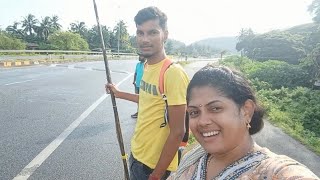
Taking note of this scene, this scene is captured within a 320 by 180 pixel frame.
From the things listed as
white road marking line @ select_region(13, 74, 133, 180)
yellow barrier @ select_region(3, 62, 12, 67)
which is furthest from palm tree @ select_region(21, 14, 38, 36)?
white road marking line @ select_region(13, 74, 133, 180)

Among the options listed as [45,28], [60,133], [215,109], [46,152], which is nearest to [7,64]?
[60,133]

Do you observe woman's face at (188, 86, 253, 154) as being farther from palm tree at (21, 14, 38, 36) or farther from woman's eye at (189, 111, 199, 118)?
palm tree at (21, 14, 38, 36)

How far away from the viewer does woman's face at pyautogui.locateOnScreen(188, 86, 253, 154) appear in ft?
5.06

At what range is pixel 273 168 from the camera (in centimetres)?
129

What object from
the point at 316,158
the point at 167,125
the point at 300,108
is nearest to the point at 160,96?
the point at 167,125

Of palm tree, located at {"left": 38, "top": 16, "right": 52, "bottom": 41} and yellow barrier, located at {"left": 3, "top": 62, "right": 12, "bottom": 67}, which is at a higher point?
palm tree, located at {"left": 38, "top": 16, "right": 52, "bottom": 41}

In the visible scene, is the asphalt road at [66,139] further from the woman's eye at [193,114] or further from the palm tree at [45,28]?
the palm tree at [45,28]

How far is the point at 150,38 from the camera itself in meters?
2.43

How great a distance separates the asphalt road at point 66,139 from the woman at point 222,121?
3014 mm

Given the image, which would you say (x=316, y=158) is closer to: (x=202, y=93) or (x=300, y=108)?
(x=202, y=93)

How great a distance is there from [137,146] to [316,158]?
15.4 feet

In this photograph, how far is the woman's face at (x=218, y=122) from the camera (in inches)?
60.7

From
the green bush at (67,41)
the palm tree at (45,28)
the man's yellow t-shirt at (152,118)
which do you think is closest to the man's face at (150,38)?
the man's yellow t-shirt at (152,118)

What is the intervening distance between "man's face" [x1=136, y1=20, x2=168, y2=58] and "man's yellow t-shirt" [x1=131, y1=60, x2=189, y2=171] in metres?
0.11
